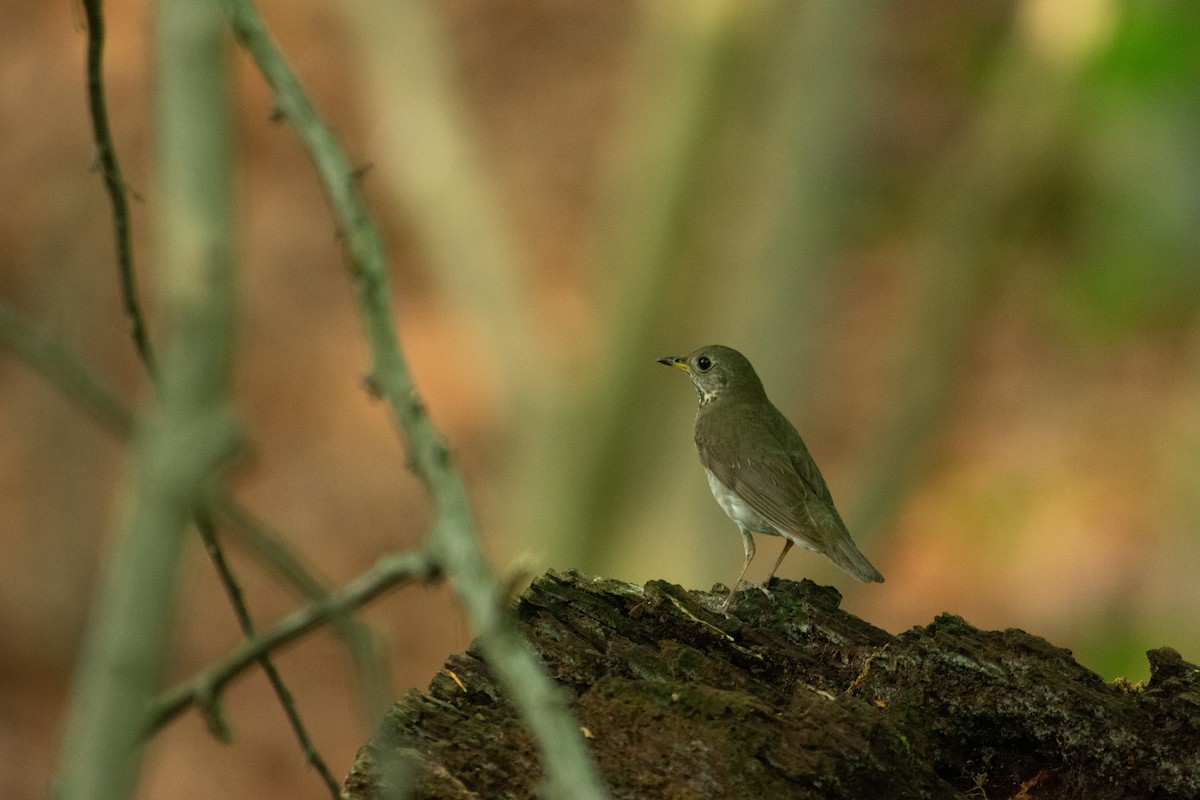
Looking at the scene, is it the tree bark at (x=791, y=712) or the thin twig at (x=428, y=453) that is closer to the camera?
the thin twig at (x=428, y=453)

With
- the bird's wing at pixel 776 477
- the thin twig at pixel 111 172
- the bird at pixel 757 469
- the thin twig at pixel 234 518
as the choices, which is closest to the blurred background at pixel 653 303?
the bird at pixel 757 469

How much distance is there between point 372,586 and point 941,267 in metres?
7.53

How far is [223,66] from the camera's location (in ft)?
9.25

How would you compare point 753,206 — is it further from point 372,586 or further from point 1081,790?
point 372,586

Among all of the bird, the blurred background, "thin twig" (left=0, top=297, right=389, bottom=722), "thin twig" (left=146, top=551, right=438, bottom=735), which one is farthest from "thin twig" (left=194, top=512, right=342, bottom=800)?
the blurred background

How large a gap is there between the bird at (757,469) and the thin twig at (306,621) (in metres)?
3.02

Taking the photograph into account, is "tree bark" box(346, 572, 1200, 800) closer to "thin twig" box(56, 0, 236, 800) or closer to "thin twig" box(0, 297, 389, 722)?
"thin twig" box(0, 297, 389, 722)

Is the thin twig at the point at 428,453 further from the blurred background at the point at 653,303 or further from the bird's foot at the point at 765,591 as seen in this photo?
A: the blurred background at the point at 653,303

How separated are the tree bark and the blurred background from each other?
4.64m

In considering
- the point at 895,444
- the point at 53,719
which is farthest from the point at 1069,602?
the point at 53,719

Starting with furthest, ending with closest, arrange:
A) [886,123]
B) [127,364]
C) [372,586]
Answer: [886,123]
[127,364]
[372,586]

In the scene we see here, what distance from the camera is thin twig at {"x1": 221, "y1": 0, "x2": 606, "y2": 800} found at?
1.81 m

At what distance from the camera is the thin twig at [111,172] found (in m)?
2.99

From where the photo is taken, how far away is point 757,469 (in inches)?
222
